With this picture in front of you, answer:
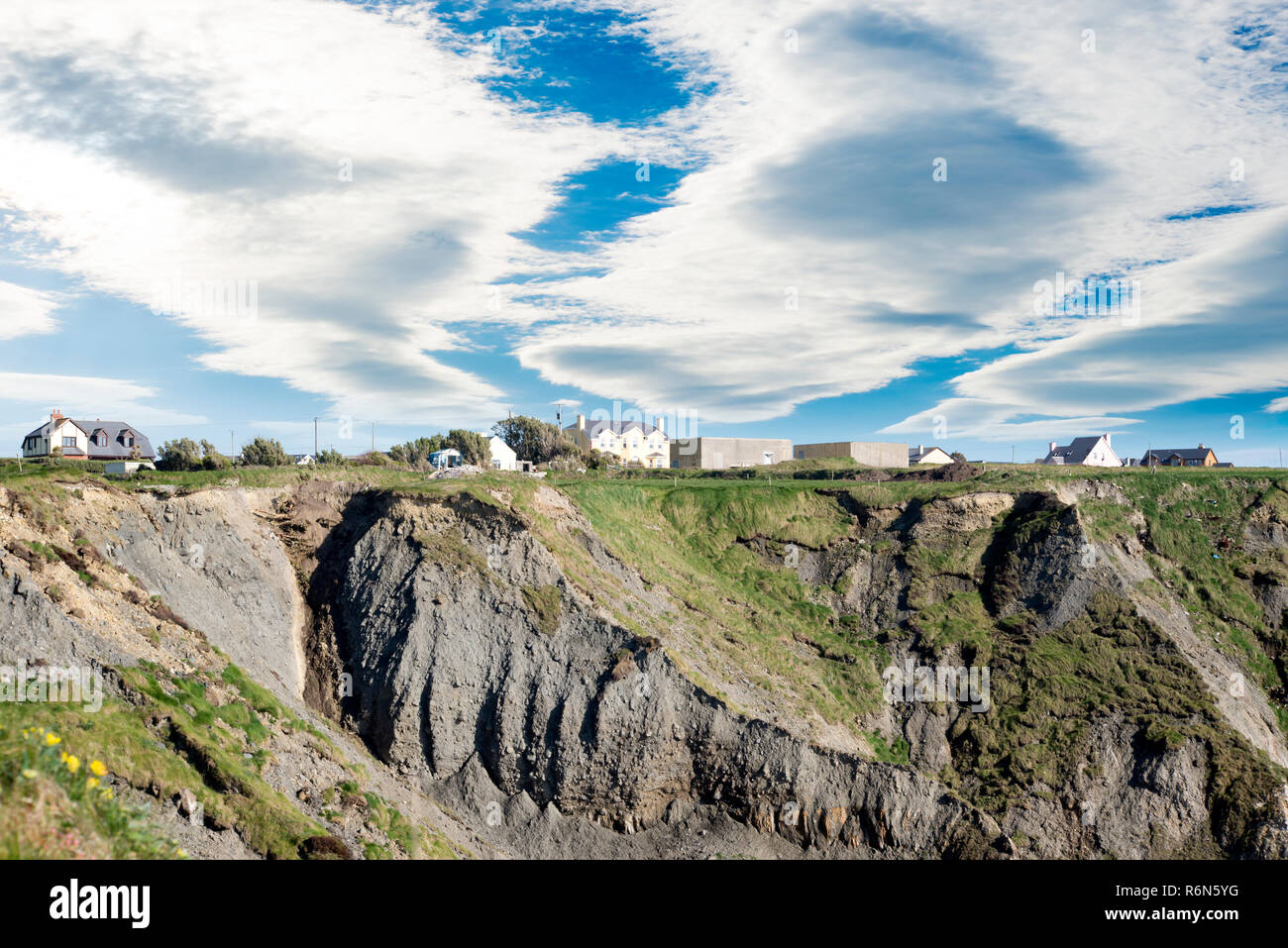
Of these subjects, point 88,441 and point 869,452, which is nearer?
A: point 88,441

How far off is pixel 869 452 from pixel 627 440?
127 ft

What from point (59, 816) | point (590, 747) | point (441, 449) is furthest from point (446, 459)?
point (59, 816)

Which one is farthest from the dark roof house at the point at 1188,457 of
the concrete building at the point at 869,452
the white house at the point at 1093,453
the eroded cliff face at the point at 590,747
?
the eroded cliff face at the point at 590,747

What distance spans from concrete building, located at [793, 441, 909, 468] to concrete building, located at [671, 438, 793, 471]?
5795 millimetres

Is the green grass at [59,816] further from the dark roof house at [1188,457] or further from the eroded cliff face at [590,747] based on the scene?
the dark roof house at [1188,457]

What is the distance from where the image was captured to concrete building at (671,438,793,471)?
3538 inches

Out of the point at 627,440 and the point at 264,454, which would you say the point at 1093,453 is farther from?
the point at 264,454

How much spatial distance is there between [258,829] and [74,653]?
7886mm

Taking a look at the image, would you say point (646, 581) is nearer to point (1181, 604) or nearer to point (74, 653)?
point (74, 653)

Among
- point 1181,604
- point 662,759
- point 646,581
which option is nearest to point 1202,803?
point 1181,604

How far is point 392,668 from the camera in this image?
101ft

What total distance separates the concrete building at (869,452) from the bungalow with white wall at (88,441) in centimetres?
6236

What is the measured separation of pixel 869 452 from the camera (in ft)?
268

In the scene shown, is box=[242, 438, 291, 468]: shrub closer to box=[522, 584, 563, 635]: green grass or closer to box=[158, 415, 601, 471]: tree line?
box=[158, 415, 601, 471]: tree line
